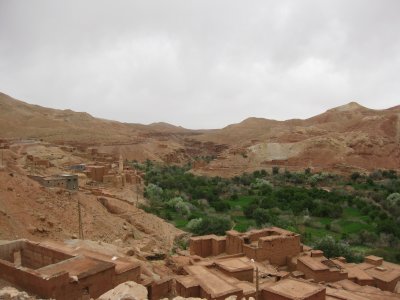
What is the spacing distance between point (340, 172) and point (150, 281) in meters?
48.7

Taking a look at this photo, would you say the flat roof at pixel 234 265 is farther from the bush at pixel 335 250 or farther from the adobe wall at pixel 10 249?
the bush at pixel 335 250

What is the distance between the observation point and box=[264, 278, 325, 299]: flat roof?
418 inches

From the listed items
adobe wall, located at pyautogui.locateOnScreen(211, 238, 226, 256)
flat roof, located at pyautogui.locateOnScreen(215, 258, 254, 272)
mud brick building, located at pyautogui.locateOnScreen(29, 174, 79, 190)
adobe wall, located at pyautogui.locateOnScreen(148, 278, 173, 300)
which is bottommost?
adobe wall, located at pyautogui.locateOnScreen(211, 238, 226, 256)

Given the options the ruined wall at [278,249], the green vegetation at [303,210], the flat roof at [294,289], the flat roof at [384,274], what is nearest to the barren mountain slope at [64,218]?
the ruined wall at [278,249]

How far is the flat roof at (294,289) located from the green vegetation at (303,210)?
30.2 feet

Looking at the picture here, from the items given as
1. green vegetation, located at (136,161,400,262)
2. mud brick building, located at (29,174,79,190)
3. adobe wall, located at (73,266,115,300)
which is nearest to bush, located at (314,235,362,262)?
green vegetation, located at (136,161,400,262)

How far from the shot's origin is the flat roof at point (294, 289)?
10609 mm

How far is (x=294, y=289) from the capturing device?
36.2 feet

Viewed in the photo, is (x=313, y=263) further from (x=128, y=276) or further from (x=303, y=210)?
(x=303, y=210)

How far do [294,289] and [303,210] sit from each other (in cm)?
2060

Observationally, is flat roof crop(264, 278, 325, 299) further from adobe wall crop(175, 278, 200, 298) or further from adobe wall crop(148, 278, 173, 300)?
adobe wall crop(148, 278, 173, 300)

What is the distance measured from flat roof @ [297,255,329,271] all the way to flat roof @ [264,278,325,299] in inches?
151

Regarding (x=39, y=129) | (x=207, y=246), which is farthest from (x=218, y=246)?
(x=39, y=129)

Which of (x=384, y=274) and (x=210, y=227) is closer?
(x=384, y=274)
